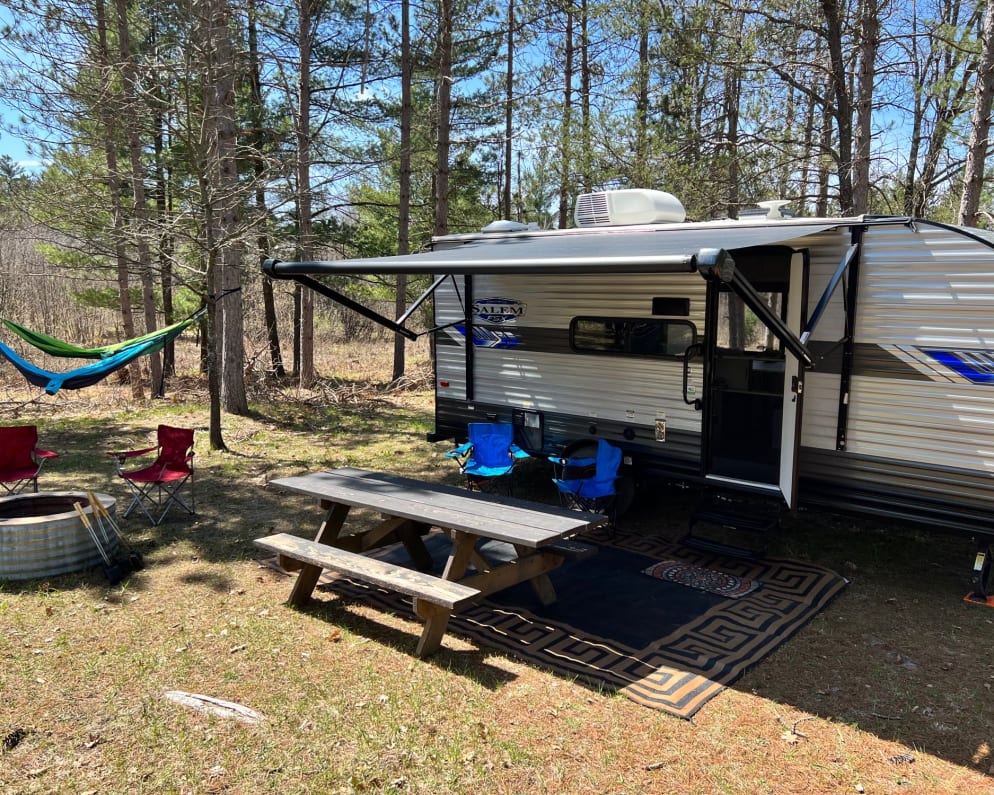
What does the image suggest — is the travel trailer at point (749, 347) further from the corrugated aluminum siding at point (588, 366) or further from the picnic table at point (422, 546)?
the picnic table at point (422, 546)

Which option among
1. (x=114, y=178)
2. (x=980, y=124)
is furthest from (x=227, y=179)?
(x=980, y=124)

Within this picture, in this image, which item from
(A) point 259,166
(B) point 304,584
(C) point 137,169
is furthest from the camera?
(A) point 259,166

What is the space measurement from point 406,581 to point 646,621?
147cm

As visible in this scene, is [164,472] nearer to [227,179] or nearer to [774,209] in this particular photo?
[227,179]

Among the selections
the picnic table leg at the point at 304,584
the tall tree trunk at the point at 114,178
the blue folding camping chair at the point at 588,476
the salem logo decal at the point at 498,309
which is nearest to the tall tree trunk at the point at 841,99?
the salem logo decal at the point at 498,309

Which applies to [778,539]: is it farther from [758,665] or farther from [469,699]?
[469,699]

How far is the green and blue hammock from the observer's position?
657 cm

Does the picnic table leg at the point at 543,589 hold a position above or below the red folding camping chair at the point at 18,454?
below

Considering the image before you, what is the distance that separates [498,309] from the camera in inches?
274

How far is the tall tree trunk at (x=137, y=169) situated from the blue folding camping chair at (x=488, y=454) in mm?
4121

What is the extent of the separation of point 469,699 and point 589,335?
3.48 meters

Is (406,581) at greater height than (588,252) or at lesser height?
lesser

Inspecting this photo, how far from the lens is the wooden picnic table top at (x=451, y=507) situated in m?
3.99

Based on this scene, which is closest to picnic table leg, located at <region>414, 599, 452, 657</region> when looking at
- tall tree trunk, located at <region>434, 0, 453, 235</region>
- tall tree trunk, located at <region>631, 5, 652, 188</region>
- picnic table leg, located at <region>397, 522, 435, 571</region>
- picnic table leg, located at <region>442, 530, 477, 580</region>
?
picnic table leg, located at <region>442, 530, 477, 580</region>
